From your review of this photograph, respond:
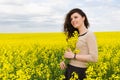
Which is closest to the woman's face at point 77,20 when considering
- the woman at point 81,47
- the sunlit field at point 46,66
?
the woman at point 81,47

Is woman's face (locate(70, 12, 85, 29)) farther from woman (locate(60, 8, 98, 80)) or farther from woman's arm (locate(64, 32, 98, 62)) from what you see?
woman's arm (locate(64, 32, 98, 62))

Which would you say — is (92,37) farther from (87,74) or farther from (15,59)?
(15,59)

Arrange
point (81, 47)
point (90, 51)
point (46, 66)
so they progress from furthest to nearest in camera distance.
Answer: point (46, 66) → point (81, 47) → point (90, 51)

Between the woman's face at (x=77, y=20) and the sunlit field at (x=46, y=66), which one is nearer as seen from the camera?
the woman's face at (x=77, y=20)

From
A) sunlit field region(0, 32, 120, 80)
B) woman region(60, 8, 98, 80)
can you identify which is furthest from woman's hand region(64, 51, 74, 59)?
sunlit field region(0, 32, 120, 80)

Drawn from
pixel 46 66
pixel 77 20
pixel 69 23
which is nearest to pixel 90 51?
pixel 77 20

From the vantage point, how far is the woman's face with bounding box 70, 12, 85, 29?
4.61 m

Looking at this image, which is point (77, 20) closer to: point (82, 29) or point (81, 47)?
point (82, 29)

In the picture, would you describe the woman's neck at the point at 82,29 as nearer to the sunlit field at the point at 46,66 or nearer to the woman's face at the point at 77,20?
the woman's face at the point at 77,20

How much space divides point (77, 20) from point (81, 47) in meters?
0.32

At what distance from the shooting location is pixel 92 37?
4492 mm

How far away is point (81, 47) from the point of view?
15.1 feet

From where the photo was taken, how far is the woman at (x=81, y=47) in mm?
4488

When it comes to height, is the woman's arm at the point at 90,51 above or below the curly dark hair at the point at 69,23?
below
